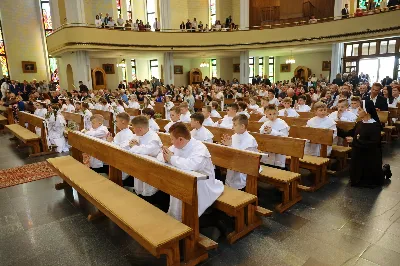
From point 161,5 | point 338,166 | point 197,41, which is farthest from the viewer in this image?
point 161,5

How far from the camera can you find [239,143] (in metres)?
4.27

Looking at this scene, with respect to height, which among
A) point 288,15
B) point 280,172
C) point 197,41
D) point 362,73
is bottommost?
point 280,172

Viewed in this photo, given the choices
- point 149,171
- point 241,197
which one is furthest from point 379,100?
point 149,171

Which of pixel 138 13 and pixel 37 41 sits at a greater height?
pixel 138 13

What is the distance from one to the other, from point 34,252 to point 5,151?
6.09m

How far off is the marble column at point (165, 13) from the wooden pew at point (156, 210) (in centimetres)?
1912

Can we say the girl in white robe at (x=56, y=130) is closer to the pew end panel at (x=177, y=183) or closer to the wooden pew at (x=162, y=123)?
the wooden pew at (x=162, y=123)

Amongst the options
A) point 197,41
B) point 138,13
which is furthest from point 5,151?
point 138,13

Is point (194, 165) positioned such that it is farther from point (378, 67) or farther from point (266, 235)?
point (378, 67)

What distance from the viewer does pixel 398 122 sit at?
27.4ft

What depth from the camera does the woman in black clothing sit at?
15.0 ft

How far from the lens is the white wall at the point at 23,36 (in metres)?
20.8

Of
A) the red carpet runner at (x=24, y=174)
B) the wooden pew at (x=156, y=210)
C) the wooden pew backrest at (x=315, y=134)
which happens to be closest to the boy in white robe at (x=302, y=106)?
the wooden pew backrest at (x=315, y=134)

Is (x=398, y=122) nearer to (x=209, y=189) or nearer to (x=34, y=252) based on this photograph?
(x=209, y=189)
